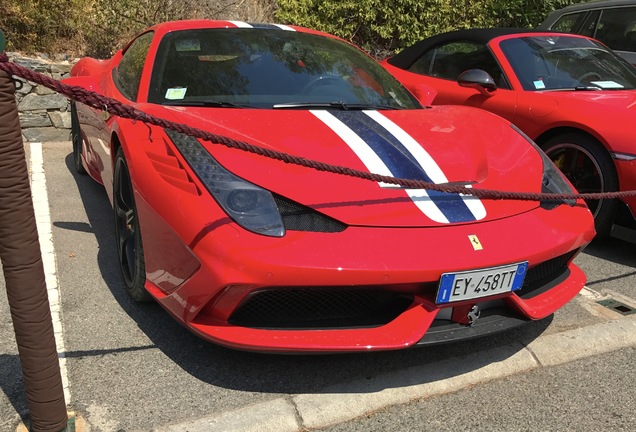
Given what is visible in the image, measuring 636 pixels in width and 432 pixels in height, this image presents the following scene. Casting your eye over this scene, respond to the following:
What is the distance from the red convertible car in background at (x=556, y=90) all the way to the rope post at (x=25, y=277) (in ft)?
8.94

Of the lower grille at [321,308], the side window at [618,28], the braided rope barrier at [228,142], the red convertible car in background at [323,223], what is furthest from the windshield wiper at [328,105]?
the side window at [618,28]

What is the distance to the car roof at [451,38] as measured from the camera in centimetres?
487

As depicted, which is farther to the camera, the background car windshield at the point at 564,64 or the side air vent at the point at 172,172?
the background car windshield at the point at 564,64

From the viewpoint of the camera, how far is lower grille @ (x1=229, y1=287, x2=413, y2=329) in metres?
2.12

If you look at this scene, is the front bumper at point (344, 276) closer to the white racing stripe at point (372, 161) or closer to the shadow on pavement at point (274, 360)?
the white racing stripe at point (372, 161)

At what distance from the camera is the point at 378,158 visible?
245cm

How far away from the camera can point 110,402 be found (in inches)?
83.2

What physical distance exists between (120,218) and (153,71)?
0.75 metres

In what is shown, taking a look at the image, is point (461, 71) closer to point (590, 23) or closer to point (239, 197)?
point (590, 23)

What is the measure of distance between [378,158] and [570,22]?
4.94m

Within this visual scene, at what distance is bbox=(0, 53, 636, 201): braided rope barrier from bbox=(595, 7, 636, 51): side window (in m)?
3.81

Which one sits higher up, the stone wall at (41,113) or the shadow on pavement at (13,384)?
the shadow on pavement at (13,384)

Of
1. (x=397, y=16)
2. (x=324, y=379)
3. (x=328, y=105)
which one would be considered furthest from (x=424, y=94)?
(x=397, y=16)

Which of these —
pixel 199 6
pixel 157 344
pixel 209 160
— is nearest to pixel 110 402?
pixel 157 344
